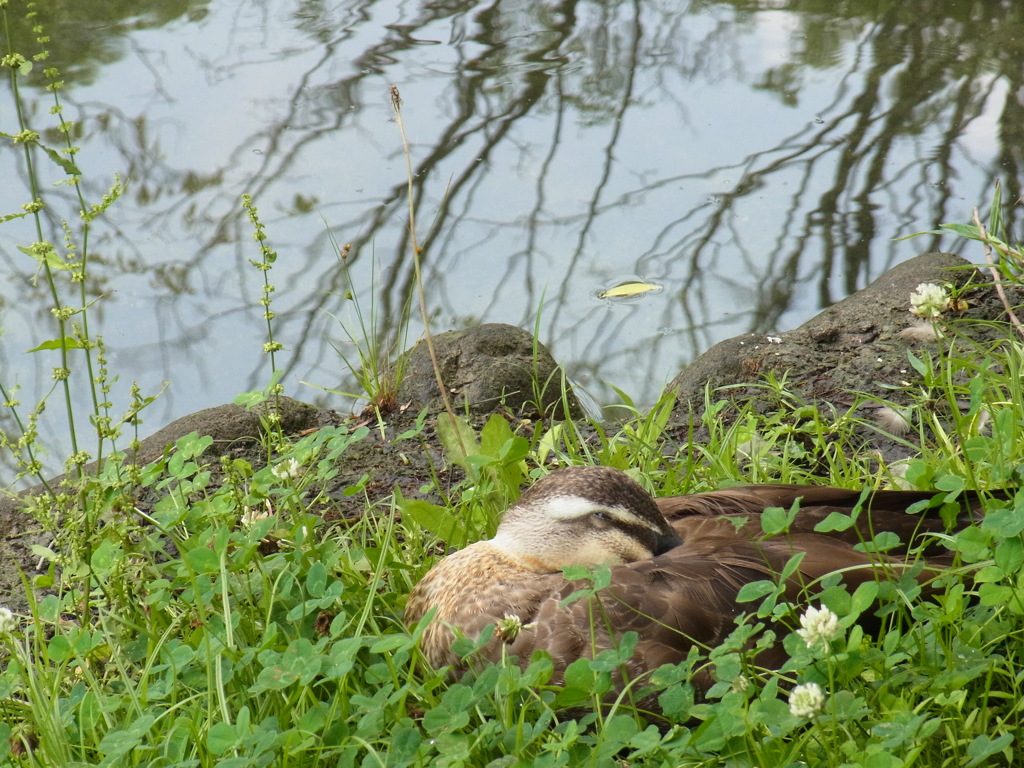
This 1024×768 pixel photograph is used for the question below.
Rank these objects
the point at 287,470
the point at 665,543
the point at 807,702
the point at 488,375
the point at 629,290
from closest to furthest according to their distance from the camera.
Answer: the point at 807,702 → the point at 665,543 → the point at 287,470 → the point at 488,375 → the point at 629,290

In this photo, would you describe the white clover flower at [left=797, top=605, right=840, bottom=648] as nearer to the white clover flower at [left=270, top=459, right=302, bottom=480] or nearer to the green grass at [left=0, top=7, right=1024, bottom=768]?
the green grass at [left=0, top=7, right=1024, bottom=768]

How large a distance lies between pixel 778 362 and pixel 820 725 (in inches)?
102

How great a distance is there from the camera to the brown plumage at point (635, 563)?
251cm

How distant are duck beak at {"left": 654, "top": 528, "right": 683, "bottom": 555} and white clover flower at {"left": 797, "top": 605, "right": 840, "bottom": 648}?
2.82ft

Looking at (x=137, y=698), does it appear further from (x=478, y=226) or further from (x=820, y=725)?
(x=478, y=226)

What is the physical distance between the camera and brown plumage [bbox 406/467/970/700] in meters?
2.51

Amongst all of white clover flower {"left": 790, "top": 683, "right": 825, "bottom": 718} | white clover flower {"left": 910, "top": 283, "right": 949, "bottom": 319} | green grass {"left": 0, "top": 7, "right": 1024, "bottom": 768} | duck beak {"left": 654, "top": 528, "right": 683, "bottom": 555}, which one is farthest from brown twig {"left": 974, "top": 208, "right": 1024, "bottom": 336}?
white clover flower {"left": 790, "top": 683, "right": 825, "bottom": 718}

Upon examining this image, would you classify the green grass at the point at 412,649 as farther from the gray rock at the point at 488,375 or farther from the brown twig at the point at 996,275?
the gray rock at the point at 488,375

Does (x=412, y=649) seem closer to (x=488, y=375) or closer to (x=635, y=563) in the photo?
(x=635, y=563)

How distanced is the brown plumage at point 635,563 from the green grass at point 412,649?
9 cm

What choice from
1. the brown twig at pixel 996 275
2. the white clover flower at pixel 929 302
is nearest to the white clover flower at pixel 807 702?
the white clover flower at pixel 929 302

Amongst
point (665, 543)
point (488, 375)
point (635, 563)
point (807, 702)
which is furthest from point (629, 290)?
point (807, 702)

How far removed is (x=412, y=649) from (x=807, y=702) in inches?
43.5

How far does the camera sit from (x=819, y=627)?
186 cm
